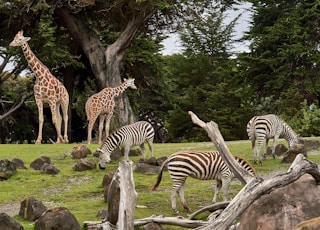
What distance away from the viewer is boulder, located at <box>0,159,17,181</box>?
13656 mm

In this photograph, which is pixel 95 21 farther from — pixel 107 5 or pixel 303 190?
pixel 303 190

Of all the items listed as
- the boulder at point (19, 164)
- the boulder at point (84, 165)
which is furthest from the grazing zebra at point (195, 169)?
the boulder at point (19, 164)

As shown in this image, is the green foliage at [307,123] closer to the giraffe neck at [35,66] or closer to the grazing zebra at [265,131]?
the grazing zebra at [265,131]

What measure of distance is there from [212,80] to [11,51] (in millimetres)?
12671

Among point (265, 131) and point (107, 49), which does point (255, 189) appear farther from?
point (107, 49)

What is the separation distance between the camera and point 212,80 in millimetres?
35688

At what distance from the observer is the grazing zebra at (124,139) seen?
14766mm

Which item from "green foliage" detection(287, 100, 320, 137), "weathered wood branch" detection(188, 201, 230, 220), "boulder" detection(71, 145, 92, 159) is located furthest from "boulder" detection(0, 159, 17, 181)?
"green foliage" detection(287, 100, 320, 137)

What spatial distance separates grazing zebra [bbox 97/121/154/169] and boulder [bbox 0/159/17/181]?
2.09 meters

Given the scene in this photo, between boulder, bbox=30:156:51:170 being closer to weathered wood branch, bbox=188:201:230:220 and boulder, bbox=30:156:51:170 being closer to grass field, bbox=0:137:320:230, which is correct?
grass field, bbox=0:137:320:230

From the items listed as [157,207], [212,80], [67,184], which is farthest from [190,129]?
[157,207]

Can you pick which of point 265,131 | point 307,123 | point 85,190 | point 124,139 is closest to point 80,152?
point 124,139

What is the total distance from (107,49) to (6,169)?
1371 cm

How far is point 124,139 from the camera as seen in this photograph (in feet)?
49.4
